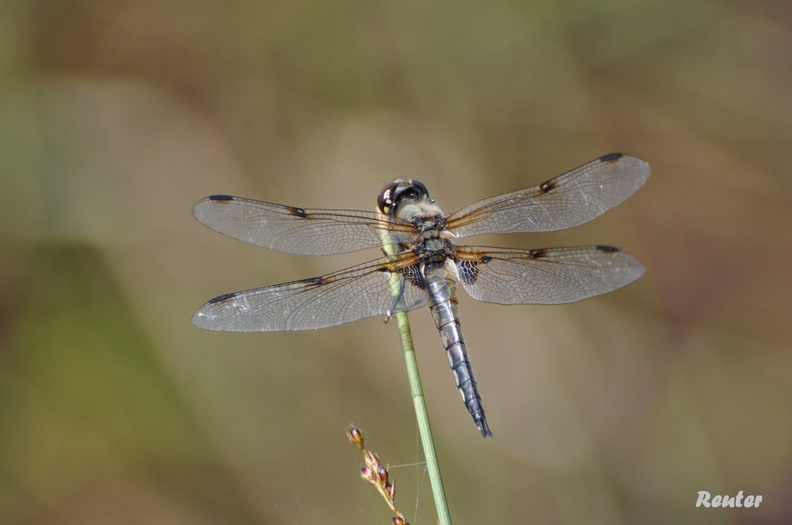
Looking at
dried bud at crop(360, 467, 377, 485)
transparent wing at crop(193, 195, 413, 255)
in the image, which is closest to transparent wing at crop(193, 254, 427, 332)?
transparent wing at crop(193, 195, 413, 255)

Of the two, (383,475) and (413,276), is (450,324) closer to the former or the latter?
(413,276)

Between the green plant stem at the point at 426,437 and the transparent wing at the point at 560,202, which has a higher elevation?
the transparent wing at the point at 560,202

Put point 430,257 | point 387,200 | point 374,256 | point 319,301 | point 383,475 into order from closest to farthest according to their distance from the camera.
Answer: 1. point 383,475
2. point 319,301
3. point 430,257
4. point 387,200
5. point 374,256

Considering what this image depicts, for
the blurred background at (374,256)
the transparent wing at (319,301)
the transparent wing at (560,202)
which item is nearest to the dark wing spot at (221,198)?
the transparent wing at (319,301)

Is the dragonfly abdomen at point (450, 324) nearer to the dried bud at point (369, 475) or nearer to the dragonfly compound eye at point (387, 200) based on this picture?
the dragonfly compound eye at point (387, 200)

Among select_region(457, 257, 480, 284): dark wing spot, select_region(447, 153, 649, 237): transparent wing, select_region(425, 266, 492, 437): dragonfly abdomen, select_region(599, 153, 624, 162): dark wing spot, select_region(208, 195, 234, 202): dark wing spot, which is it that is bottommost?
select_region(425, 266, 492, 437): dragonfly abdomen

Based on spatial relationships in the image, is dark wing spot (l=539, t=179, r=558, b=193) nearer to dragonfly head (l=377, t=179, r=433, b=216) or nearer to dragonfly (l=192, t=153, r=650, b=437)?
dragonfly (l=192, t=153, r=650, b=437)

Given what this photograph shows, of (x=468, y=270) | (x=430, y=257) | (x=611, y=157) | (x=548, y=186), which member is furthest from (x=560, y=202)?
(x=430, y=257)
